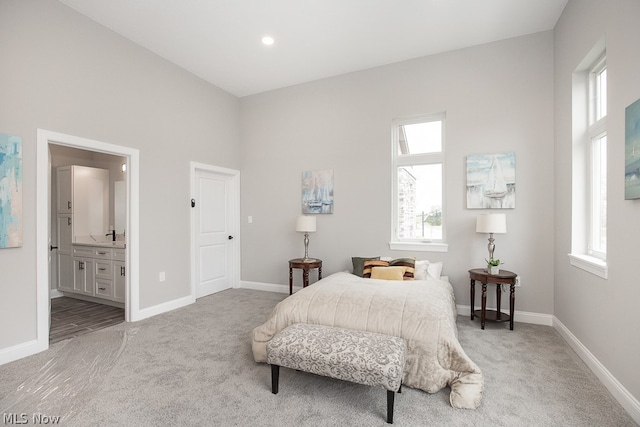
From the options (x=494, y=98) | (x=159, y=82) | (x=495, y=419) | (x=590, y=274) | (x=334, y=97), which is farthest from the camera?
(x=334, y=97)

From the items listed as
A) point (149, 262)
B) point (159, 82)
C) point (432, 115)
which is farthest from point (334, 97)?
point (149, 262)

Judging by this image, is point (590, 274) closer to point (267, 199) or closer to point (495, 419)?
point (495, 419)

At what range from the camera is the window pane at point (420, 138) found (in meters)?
3.95

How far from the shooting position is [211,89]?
460 cm

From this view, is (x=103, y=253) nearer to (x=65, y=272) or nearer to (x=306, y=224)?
(x=65, y=272)

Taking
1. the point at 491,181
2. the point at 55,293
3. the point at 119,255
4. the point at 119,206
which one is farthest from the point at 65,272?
the point at 491,181

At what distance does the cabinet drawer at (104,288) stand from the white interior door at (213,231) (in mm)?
1084

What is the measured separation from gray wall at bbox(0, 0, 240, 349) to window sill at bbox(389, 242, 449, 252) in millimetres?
2868

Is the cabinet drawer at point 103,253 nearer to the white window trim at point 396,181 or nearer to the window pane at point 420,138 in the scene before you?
the white window trim at point 396,181

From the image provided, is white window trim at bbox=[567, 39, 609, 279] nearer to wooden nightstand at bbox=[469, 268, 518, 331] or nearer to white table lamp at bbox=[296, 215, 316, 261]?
wooden nightstand at bbox=[469, 268, 518, 331]

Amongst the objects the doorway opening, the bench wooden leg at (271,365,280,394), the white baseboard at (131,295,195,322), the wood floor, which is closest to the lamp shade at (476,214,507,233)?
the bench wooden leg at (271,365,280,394)

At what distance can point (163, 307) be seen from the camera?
3.82 meters

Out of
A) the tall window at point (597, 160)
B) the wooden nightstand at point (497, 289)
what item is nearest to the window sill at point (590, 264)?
the tall window at point (597, 160)

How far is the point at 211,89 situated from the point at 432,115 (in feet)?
10.6
